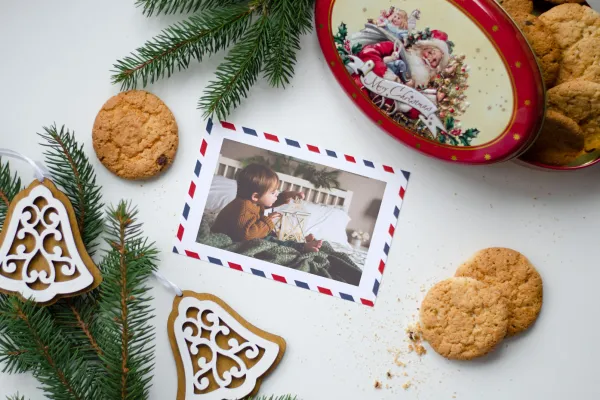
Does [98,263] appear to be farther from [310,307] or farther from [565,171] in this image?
[565,171]

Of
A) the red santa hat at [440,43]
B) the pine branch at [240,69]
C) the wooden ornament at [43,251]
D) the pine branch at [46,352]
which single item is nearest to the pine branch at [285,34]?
the pine branch at [240,69]

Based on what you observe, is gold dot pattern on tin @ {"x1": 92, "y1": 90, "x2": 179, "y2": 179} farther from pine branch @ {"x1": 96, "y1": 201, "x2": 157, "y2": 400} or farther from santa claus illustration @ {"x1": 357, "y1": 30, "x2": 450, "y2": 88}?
santa claus illustration @ {"x1": 357, "y1": 30, "x2": 450, "y2": 88}

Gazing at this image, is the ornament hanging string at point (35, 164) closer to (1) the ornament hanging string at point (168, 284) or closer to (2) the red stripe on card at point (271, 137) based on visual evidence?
(1) the ornament hanging string at point (168, 284)

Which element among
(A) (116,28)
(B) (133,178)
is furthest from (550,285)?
(A) (116,28)

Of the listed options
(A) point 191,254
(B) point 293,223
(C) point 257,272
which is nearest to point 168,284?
(A) point 191,254

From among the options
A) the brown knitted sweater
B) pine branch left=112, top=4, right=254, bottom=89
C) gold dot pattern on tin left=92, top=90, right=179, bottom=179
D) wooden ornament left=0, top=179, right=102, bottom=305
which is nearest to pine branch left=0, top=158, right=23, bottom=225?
wooden ornament left=0, top=179, right=102, bottom=305

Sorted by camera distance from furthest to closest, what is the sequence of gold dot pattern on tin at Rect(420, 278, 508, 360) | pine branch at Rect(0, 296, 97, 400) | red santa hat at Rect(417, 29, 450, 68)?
1. gold dot pattern on tin at Rect(420, 278, 508, 360)
2. red santa hat at Rect(417, 29, 450, 68)
3. pine branch at Rect(0, 296, 97, 400)

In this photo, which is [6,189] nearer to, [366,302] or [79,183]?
[79,183]
